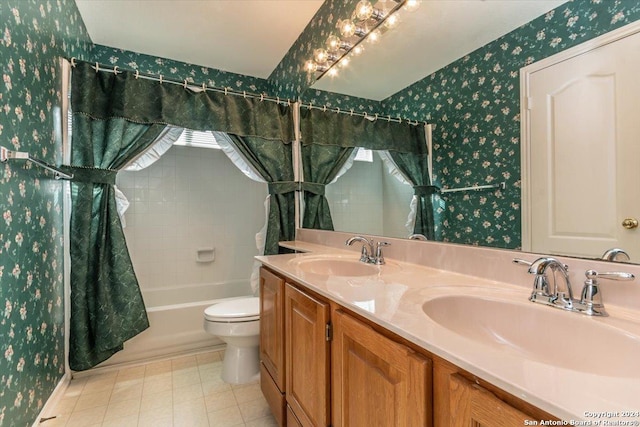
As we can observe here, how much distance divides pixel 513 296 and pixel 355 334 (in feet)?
1.54

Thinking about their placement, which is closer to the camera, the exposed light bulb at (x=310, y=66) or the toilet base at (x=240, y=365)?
the toilet base at (x=240, y=365)

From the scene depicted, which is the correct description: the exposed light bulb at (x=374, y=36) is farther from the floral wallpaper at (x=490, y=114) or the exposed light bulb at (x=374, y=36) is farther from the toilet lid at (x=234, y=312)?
the toilet lid at (x=234, y=312)

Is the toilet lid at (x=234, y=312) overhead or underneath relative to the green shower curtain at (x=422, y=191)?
underneath

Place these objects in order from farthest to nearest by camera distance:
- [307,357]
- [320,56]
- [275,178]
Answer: [275,178]
[320,56]
[307,357]

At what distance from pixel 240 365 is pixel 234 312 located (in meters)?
0.35

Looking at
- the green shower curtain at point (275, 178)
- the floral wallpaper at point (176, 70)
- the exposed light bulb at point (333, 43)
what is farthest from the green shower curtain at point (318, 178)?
the floral wallpaper at point (176, 70)

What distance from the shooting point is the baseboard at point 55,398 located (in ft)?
4.94

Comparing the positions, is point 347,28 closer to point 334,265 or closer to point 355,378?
point 334,265

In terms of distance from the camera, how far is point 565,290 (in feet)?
2.69

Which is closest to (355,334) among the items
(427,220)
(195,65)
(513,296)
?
(513,296)

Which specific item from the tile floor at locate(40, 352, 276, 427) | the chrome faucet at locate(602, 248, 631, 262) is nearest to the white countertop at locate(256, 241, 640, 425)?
the chrome faucet at locate(602, 248, 631, 262)

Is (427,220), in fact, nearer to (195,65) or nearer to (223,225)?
(223,225)

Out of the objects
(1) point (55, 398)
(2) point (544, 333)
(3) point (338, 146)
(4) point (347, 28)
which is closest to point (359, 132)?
(3) point (338, 146)

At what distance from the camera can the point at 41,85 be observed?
1.51 metres
